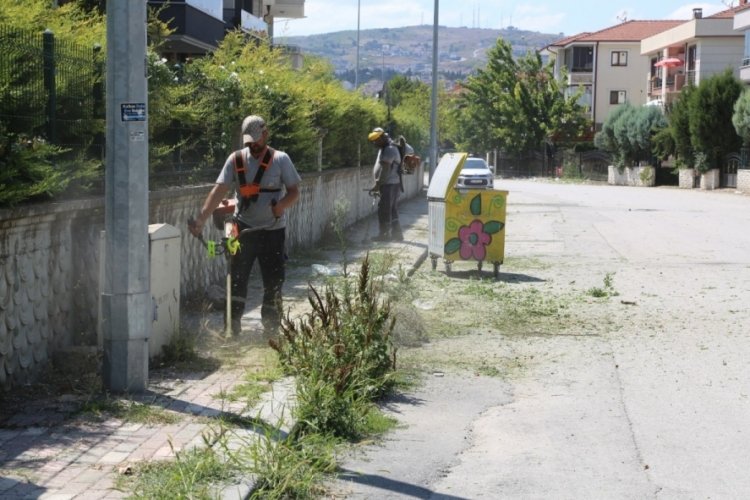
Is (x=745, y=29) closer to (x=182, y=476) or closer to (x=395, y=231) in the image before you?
(x=395, y=231)

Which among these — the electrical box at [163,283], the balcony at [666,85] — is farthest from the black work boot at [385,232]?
the balcony at [666,85]

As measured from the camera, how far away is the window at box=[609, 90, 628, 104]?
3765 inches

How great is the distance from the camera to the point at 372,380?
7590mm

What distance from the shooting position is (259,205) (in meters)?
9.55

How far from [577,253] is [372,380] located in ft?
39.7

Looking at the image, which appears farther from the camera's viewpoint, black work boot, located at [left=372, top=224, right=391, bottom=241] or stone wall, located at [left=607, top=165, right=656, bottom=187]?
stone wall, located at [left=607, top=165, right=656, bottom=187]

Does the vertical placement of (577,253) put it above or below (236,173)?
below

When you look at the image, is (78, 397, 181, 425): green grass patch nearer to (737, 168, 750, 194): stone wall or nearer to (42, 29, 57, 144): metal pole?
(42, 29, 57, 144): metal pole

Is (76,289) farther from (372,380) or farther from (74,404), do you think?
(372,380)

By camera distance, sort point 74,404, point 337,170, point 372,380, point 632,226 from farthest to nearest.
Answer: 1. point 632,226
2. point 337,170
3. point 372,380
4. point 74,404

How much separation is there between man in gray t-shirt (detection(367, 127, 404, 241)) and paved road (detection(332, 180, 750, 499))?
579 cm

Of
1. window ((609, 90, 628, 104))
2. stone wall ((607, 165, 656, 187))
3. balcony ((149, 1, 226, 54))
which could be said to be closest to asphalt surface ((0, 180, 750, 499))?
balcony ((149, 1, 226, 54))

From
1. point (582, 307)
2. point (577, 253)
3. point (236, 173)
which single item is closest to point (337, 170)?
point (577, 253)

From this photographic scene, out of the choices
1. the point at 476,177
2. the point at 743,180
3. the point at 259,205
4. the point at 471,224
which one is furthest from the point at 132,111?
the point at 743,180
